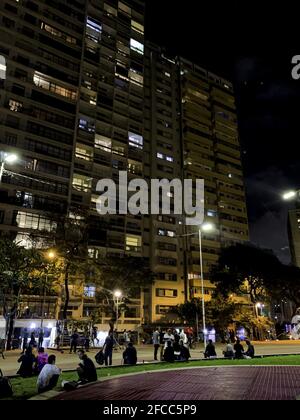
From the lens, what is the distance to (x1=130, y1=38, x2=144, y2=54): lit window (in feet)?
234

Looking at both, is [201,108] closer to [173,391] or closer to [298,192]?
[298,192]

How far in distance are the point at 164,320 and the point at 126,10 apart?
205 ft

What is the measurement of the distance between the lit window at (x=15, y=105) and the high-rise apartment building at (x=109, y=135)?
0.47 feet

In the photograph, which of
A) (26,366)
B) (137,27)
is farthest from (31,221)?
(137,27)

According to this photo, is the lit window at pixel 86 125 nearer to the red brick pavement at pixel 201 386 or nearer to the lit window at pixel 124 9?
the lit window at pixel 124 9

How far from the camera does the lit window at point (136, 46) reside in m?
71.3

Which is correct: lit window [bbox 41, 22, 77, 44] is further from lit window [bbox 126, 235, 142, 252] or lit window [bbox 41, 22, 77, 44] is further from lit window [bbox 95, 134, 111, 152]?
lit window [bbox 126, 235, 142, 252]

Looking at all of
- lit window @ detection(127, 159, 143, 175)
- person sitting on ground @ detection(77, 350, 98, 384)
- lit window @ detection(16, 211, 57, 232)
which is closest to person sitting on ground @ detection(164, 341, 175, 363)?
person sitting on ground @ detection(77, 350, 98, 384)

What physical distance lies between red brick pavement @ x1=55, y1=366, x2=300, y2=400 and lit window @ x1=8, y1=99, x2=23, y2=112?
4711cm

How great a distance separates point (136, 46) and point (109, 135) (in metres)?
23.4

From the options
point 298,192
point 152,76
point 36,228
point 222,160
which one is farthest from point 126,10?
point 298,192

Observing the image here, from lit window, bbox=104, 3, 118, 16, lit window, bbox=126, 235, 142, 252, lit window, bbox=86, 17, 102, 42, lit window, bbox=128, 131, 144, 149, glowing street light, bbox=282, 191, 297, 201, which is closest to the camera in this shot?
glowing street light, bbox=282, 191, 297, 201

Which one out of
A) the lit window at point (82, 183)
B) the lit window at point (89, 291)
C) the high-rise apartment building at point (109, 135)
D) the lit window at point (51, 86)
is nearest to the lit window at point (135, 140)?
the high-rise apartment building at point (109, 135)

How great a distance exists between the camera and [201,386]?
1086 centimetres
